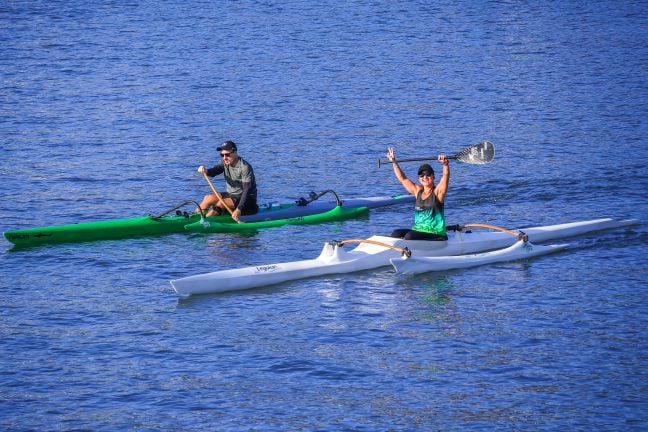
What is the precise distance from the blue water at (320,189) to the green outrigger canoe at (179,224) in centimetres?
28

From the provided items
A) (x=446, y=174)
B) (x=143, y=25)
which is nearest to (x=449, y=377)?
(x=446, y=174)

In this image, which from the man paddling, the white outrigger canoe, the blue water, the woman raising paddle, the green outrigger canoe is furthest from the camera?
the man paddling

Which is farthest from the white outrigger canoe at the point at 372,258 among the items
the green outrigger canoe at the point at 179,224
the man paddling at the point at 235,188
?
the man paddling at the point at 235,188

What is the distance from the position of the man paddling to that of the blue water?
71 cm

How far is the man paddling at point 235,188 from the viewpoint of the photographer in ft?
80.8

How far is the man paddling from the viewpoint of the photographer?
24641 mm

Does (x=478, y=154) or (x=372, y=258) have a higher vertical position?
(x=478, y=154)

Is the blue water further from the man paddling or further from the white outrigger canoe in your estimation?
the man paddling

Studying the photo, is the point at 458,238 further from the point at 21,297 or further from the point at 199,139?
the point at 199,139

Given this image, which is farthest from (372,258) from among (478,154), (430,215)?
(478,154)

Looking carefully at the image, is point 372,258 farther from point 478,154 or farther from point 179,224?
point 179,224

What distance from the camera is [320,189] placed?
29.4 meters

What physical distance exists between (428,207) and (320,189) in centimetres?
776

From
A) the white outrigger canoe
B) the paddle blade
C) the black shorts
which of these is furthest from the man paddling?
the paddle blade
